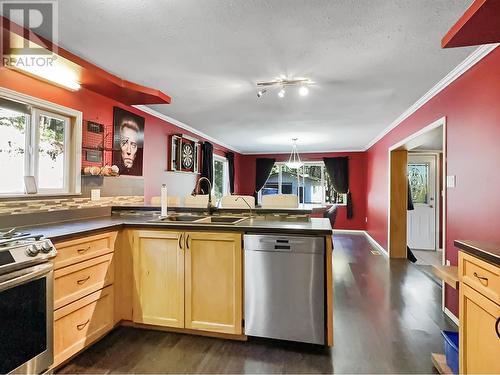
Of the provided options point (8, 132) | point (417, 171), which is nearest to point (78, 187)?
point (8, 132)

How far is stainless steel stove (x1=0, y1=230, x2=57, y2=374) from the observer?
1.41 metres

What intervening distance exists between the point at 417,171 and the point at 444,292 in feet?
12.2

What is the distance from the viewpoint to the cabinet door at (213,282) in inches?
82.1

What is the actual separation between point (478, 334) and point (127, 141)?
358 cm

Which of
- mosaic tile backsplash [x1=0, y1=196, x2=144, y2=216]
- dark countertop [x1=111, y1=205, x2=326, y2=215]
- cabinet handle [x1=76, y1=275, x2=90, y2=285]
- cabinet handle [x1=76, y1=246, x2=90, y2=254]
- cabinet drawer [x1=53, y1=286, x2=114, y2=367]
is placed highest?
mosaic tile backsplash [x1=0, y1=196, x2=144, y2=216]

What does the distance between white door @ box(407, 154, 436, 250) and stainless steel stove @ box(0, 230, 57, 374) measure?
604 cm

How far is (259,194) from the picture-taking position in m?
8.62

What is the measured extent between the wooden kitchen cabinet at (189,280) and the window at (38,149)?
1.01m

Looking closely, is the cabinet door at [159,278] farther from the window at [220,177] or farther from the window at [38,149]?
the window at [220,177]

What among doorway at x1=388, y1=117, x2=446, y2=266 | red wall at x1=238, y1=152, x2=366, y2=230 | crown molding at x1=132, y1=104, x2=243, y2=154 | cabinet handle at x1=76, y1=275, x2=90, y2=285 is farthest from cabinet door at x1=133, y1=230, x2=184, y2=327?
red wall at x1=238, y1=152, x2=366, y2=230

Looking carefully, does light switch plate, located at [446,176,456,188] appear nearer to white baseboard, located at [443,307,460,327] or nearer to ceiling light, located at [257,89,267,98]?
white baseboard, located at [443,307,460,327]

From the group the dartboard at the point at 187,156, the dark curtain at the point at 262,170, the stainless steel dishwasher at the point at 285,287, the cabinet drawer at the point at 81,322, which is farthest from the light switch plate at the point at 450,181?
the dark curtain at the point at 262,170

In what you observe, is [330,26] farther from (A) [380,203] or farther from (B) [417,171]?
(B) [417,171]

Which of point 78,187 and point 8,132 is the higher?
point 8,132
